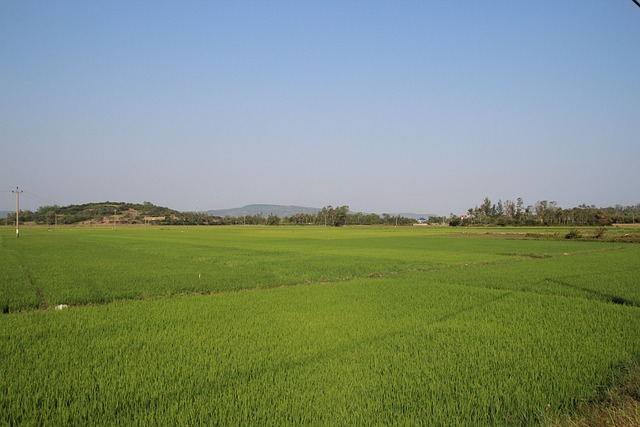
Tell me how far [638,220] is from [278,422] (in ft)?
442

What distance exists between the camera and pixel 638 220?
108 meters

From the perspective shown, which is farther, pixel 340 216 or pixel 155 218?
pixel 155 218

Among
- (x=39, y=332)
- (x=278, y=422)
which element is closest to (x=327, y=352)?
(x=278, y=422)

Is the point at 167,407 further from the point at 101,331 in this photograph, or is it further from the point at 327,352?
the point at 101,331

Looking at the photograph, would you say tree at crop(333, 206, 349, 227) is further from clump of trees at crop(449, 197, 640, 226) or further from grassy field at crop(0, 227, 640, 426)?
grassy field at crop(0, 227, 640, 426)

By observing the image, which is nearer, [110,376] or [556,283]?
[110,376]

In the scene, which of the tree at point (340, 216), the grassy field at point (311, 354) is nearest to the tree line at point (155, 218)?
the tree at point (340, 216)

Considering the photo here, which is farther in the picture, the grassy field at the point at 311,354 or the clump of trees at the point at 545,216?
the clump of trees at the point at 545,216

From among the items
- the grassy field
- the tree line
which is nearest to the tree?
the tree line

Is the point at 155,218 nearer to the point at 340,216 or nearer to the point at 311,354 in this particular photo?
the point at 340,216

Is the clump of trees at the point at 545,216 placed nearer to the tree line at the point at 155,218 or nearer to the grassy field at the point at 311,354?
the tree line at the point at 155,218

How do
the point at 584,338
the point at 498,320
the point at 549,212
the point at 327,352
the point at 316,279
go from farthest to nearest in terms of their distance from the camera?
the point at 549,212 → the point at 316,279 → the point at 498,320 → the point at 584,338 → the point at 327,352

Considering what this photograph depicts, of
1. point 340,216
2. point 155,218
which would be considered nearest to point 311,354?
point 340,216

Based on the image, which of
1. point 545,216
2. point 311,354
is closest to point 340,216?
point 545,216
